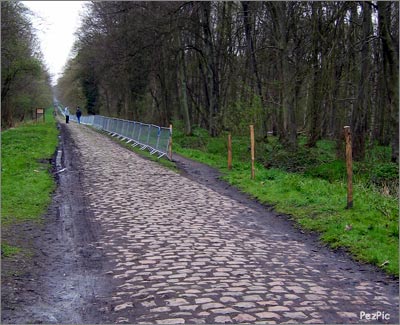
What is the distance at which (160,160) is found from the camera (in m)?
24.0

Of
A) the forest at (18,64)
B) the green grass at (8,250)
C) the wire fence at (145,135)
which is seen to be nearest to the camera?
the green grass at (8,250)

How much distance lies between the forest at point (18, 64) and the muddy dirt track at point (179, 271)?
62.0ft

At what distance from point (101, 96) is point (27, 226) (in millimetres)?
62061

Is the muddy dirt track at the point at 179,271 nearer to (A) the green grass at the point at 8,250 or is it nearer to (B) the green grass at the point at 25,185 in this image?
(A) the green grass at the point at 8,250

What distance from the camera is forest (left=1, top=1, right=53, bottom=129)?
29.6 meters

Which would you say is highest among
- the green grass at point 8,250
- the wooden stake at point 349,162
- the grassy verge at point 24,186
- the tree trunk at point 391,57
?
the tree trunk at point 391,57

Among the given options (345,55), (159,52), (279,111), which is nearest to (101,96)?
(159,52)

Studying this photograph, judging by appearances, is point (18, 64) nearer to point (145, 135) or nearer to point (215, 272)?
point (145, 135)

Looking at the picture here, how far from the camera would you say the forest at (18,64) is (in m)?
29.6

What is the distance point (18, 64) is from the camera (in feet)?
147

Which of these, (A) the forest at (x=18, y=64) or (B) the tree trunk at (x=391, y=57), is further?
(A) the forest at (x=18, y=64)

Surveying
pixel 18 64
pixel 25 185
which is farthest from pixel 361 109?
A: pixel 18 64

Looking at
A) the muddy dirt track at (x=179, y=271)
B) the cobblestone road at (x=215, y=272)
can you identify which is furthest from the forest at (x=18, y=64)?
the cobblestone road at (x=215, y=272)

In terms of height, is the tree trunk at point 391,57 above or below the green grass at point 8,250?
above
